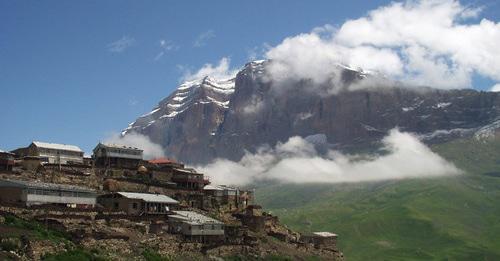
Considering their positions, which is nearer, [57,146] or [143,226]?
[143,226]

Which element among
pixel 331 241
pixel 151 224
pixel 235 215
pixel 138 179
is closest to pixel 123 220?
pixel 151 224

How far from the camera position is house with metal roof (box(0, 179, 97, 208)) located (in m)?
111

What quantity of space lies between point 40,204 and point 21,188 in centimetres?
404

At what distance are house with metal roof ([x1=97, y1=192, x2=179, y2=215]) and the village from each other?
189 millimetres

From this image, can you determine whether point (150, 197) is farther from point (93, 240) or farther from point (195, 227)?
point (93, 240)

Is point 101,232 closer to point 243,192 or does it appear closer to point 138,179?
point 138,179

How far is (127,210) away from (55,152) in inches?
1506

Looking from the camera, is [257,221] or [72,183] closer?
[72,183]

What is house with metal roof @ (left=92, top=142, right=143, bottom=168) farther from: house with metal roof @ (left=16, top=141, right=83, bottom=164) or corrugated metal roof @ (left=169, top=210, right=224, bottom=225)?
corrugated metal roof @ (left=169, top=210, right=224, bottom=225)

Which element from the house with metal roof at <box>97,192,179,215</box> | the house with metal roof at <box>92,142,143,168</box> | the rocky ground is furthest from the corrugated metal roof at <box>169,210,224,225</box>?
the house with metal roof at <box>92,142,143,168</box>

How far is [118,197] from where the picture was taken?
129375 millimetres

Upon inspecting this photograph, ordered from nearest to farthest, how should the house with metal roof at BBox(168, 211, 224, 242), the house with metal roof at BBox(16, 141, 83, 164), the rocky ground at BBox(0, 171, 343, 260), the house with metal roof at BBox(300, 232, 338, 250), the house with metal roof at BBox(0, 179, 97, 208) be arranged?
the rocky ground at BBox(0, 171, 343, 260), the house with metal roof at BBox(0, 179, 97, 208), the house with metal roof at BBox(168, 211, 224, 242), the house with metal roof at BBox(16, 141, 83, 164), the house with metal roof at BBox(300, 232, 338, 250)

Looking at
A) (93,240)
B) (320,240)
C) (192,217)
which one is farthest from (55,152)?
(320,240)

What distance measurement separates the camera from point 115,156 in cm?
16212
